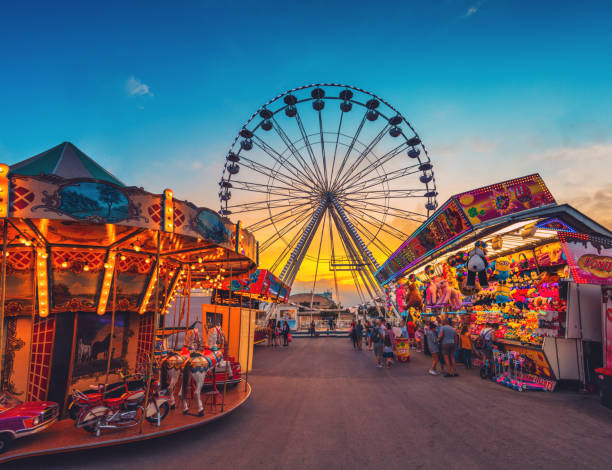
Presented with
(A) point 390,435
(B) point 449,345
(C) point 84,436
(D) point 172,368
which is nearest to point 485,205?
(B) point 449,345

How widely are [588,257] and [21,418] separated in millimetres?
8936

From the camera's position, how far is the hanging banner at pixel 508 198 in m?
6.38

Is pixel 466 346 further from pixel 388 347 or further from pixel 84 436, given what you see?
pixel 84 436

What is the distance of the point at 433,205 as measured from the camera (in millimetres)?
18328

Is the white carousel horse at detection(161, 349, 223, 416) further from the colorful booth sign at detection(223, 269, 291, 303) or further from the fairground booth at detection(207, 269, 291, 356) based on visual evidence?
the colorful booth sign at detection(223, 269, 291, 303)

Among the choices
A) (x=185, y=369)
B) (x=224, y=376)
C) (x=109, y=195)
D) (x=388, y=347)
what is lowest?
(x=388, y=347)

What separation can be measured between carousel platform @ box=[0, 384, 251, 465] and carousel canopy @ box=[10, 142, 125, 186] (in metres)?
3.58

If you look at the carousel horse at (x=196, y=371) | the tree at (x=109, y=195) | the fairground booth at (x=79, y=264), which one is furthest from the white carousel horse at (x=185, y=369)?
the tree at (x=109, y=195)

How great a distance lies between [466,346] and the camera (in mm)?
10102

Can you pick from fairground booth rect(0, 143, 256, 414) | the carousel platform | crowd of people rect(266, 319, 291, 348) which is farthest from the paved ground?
crowd of people rect(266, 319, 291, 348)

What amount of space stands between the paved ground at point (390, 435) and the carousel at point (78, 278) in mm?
368

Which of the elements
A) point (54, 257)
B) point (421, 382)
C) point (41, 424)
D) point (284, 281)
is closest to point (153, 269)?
point (54, 257)

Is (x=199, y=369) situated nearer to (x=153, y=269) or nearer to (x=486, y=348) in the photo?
(x=153, y=269)

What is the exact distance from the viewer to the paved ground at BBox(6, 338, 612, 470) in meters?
3.80
